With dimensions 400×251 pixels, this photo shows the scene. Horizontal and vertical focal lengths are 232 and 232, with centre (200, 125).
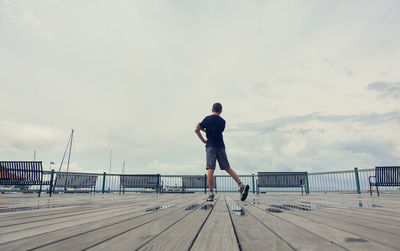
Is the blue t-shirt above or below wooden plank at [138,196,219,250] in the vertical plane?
above

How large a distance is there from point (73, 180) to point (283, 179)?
10.2 meters

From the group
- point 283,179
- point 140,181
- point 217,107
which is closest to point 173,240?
point 217,107

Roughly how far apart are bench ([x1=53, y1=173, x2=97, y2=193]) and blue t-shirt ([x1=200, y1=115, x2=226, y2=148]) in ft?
30.8

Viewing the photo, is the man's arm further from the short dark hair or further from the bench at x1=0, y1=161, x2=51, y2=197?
the bench at x1=0, y1=161, x2=51, y2=197

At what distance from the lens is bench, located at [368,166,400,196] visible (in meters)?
8.10

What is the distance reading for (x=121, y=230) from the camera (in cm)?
144

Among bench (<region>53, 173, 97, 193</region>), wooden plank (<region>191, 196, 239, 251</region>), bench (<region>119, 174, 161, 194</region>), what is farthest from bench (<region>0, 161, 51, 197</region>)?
wooden plank (<region>191, 196, 239, 251</region>)

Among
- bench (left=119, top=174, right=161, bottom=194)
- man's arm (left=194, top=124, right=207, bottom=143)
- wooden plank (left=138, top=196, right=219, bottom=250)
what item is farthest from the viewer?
bench (left=119, top=174, right=161, bottom=194)

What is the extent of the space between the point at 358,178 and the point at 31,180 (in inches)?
523

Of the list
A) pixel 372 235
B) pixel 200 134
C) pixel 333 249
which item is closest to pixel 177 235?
pixel 333 249

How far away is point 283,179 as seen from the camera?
422 inches

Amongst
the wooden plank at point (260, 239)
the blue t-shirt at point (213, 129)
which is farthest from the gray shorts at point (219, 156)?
the wooden plank at point (260, 239)

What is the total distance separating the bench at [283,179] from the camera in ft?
34.7

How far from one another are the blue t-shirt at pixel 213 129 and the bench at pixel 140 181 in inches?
310
